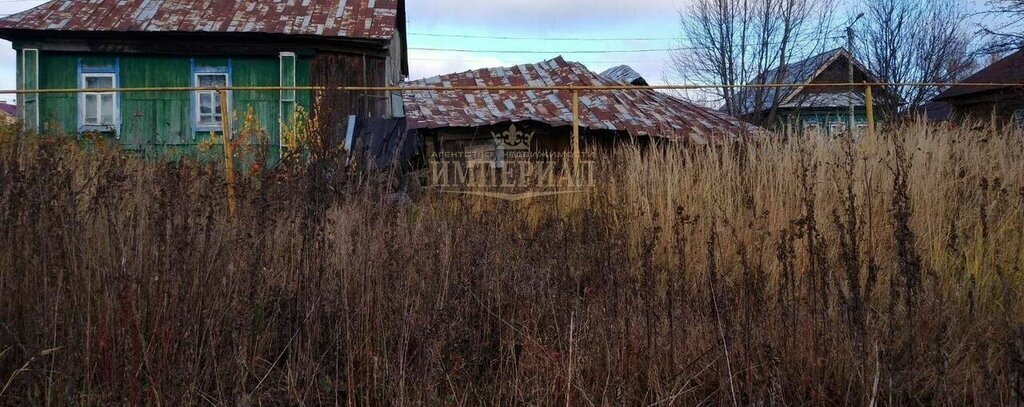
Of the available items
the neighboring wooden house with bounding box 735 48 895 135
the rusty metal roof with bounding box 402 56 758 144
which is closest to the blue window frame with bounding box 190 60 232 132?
the rusty metal roof with bounding box 402 56 758 144

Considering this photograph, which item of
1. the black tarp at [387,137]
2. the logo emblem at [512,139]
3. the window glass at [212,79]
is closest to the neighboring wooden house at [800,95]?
the logo emblem at [512,139]

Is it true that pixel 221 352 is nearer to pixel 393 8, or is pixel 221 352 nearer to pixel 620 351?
pixel 620 351

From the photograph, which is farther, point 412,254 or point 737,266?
point 737,266

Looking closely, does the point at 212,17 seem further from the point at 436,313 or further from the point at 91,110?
the point at 436,313

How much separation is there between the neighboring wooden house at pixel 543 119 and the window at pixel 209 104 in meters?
3.92

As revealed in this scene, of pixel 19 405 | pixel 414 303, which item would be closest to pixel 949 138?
pixel 414 303

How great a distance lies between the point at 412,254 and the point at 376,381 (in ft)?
→ 2.89

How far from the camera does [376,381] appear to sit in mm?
Result: 2307

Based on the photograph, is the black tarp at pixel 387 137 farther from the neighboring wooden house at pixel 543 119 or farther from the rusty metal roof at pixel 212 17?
the rusty metal roof at pixel 212 17

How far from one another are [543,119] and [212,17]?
7.65 m

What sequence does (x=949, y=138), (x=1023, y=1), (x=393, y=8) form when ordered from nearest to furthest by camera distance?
(x=949, y=138)
(x=1023, y=1)
(x=393, y=8)

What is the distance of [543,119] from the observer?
10922 mm

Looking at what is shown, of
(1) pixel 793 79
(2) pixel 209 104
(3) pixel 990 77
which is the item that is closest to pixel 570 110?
(2) pixel 209 104

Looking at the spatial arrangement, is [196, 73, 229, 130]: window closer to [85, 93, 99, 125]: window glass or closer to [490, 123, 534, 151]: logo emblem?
[85, 93, 99, 125]: window glass
